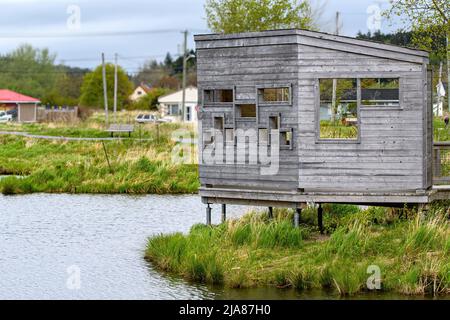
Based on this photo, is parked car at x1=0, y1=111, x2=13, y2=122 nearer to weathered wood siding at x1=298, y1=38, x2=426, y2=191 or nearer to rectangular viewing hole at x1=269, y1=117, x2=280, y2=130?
rectangular viewing hole at x1=269, y1=117, x2=280, y2=130

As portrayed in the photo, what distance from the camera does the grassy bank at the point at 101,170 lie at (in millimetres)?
35312

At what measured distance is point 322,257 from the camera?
61.8ft

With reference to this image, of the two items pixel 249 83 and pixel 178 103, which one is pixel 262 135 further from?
pixel 178 103

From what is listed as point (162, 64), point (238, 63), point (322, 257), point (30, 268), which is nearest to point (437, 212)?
point (322, 257)

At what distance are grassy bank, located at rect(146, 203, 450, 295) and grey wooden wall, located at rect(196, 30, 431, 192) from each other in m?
1.04

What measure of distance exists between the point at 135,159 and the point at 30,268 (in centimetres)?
1744

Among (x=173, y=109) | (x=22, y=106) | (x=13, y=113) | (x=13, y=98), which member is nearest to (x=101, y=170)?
(x=22, y=106)

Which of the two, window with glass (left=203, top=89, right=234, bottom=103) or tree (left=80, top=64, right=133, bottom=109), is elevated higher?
tree (left=80, top=64, right=133, bottom=109)

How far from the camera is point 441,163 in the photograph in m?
22.8

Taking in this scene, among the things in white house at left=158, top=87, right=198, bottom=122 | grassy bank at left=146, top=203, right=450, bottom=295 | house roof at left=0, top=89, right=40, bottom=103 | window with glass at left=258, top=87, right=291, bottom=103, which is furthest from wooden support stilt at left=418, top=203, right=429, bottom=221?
white house at left=158, top=87, right=198, bottom=122

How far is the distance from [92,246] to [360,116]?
7.28 meters

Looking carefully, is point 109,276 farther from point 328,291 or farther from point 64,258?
point 328,291

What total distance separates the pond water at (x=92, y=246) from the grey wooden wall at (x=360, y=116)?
4.09m

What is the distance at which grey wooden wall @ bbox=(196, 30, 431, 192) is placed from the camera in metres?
21.0
